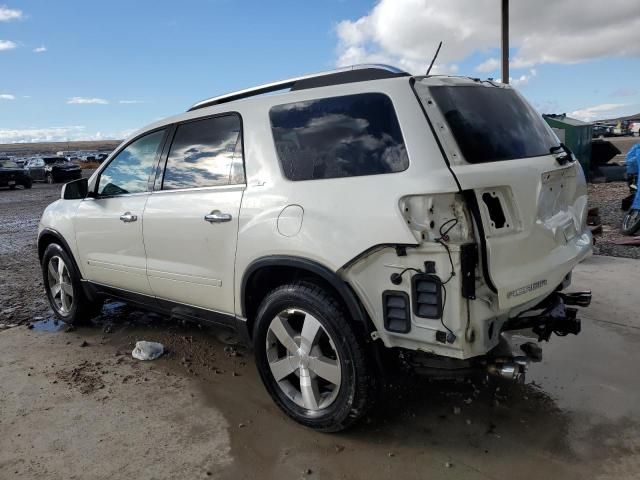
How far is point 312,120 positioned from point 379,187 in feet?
2.29

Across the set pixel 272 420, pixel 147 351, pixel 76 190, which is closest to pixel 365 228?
pixel 272 420

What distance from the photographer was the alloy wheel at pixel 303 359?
2.94 metres

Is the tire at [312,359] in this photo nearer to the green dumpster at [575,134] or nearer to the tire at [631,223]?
the tire at [631,223]

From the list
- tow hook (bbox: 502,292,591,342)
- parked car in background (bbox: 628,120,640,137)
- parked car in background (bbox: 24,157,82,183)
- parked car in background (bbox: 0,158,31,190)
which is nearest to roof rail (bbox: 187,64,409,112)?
tow hook (bbox: 502,292,591,342)

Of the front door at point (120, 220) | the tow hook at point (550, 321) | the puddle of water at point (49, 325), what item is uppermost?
the front door at point (120, 220)

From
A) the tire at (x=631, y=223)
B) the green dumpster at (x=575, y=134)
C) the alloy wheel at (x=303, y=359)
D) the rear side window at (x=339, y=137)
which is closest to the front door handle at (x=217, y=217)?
the rear side window at (x=339, y=137)

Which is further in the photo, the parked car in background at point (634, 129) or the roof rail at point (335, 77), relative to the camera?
the parked car in background at point (634, 129)

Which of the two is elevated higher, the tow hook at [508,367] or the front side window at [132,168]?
the front side window at [132,168]

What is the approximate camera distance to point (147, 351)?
169 inches

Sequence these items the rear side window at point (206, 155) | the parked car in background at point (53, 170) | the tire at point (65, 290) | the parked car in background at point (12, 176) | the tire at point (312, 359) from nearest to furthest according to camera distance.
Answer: the tire at point (312, 359), the rear side window at point (206, 155), the tire at point (65, 290), the parked car in background at point (12, 176), the parked car in background at point (53, 170)

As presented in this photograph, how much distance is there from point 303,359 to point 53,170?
30220 mm

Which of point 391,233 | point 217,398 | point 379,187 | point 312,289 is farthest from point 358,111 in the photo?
point 217,398

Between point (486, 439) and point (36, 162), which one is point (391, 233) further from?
point (36, 162)

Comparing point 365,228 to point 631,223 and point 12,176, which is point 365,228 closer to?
point 631,223
